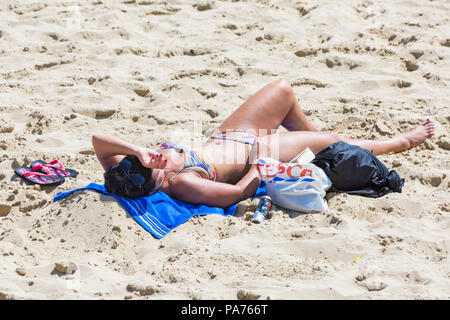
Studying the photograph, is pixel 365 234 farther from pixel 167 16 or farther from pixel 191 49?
pixel 167 16

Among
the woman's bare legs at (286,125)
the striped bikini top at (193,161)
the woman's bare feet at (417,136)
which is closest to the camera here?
the striped bikini top at (193,161)

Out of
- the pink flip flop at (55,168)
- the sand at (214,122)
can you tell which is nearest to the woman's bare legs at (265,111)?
the sand at (214,122)

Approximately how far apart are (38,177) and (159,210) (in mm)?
867

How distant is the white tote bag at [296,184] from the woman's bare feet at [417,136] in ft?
2.79

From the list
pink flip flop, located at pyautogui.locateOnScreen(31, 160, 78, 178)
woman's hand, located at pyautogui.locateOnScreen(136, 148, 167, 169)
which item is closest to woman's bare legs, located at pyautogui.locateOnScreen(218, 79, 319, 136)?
woman's hand, located at pyautogui.locateOnScreen(136, 148, 167, 169)

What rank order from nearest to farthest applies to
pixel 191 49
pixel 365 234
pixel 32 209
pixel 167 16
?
pixel 365 234, pixel 32 209, pixel 191 49, pixel 167 16

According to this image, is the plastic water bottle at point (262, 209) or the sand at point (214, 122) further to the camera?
the plastic water bottle at point (262, 209)

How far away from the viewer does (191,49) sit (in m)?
5.28

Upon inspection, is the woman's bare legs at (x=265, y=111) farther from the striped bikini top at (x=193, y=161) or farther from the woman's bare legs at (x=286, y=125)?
the striped bikini top at (x=193, y=161)

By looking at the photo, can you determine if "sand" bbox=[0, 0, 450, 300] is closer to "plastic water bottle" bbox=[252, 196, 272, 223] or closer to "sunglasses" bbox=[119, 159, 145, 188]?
"plastic water bottle" bbox=[252, 196, 272, 223]

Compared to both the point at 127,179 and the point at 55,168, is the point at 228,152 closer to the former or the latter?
the point at 127,179

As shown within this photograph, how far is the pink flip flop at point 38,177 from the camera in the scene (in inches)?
142

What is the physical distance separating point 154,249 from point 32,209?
0.87 m
